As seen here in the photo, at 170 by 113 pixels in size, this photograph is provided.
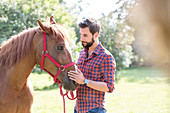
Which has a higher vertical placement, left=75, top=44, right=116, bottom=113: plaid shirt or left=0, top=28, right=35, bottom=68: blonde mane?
left=0, top=28, right=35, bottom=68: blonde mane

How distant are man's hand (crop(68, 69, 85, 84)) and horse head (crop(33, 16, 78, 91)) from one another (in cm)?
7

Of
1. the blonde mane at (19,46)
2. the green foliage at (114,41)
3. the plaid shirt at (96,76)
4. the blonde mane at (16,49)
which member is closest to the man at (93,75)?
the plaid shirt at (96,76)

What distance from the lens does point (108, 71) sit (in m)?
2.17

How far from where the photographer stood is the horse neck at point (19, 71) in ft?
8.43

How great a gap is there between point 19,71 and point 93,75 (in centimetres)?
115

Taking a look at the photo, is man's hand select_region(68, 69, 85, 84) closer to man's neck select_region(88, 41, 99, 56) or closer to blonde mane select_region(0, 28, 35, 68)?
man's neck select_region(88, 41, 99, 56)

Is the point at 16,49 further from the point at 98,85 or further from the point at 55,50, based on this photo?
the point at 98,85

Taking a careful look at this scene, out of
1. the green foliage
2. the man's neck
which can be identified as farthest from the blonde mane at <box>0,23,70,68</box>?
the green foliage

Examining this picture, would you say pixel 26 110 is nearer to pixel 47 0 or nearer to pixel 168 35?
pixel 168 35

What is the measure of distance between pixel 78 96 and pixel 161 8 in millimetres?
2103

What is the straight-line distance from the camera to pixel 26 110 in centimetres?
265

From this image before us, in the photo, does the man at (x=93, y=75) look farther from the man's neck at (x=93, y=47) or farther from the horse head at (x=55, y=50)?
the horse head at (x=55, y=50)

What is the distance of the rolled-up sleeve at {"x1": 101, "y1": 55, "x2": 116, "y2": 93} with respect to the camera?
2154mm

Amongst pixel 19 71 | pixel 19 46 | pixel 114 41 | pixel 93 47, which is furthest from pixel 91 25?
pixel 114 41
